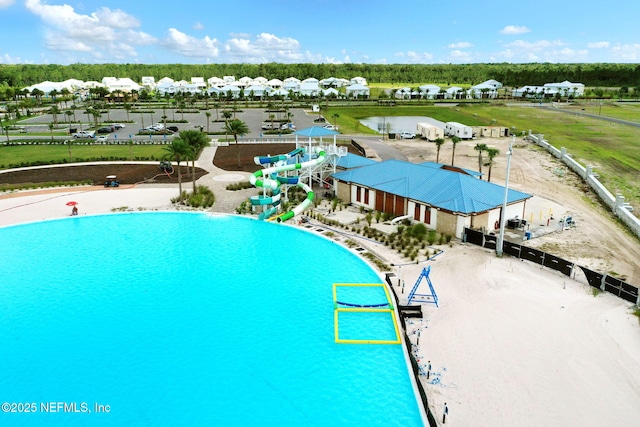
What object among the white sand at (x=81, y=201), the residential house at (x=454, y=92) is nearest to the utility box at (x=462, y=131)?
the white sand at (x=81, y=201)

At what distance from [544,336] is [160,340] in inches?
651

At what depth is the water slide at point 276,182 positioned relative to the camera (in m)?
34.2

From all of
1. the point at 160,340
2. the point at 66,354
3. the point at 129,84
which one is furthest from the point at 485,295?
the point at 129,84

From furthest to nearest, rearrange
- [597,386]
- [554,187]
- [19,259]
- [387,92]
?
1. [387,92]
2. [554,187]
3. [19,259]
4. [597,386]

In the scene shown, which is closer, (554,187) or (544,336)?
(544,336)

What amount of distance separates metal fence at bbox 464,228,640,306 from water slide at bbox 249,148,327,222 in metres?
12.8

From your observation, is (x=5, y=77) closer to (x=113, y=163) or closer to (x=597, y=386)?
(x=113, y=163)

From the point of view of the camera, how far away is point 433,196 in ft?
104

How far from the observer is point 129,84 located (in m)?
132

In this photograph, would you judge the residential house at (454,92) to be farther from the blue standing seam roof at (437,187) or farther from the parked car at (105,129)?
the blue standing seam roof at (437,187)

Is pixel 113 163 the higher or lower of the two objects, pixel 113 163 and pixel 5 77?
the lower

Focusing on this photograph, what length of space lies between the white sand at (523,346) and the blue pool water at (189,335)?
1989mm

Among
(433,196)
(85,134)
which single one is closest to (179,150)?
(433,196)

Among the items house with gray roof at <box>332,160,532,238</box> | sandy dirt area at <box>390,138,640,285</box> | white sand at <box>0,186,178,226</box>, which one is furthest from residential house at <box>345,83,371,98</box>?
house with gray roof at <box>332,160,532,238</box>
